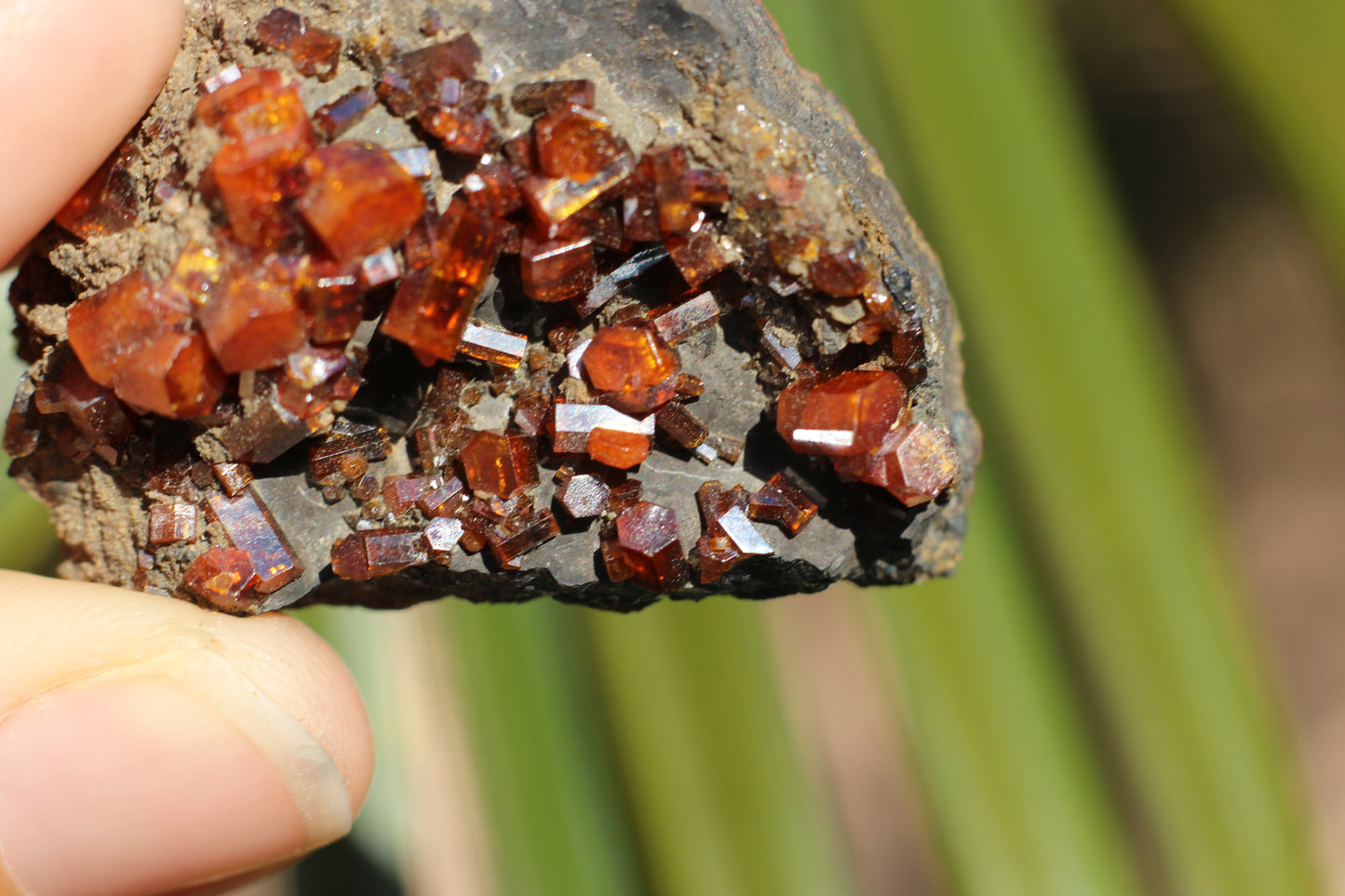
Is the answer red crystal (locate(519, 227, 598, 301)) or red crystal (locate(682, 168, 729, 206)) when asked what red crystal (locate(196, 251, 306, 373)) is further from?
red crystal (locate(682, 168, 729, 206))

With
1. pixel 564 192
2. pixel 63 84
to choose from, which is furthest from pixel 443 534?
pixel 63 84

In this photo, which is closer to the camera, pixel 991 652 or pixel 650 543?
pixel 650 543

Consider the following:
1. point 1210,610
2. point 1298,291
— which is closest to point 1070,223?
point 1210,610

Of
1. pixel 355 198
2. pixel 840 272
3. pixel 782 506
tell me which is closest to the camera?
pixel 355 198

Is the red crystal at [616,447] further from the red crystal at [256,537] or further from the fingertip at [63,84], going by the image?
the fingertip at [63,84]

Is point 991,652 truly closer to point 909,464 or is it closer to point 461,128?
point 909,464

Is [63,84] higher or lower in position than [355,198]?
higher

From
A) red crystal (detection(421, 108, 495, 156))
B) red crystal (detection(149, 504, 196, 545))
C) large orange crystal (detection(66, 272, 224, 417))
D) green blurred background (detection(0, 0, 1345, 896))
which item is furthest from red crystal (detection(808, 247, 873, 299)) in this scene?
green blurred background (detection(0, 0, 1345, 896))
